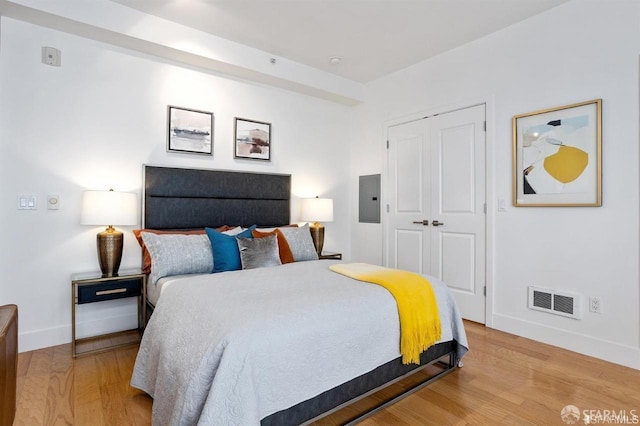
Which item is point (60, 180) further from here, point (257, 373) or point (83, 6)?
point (257, 373)

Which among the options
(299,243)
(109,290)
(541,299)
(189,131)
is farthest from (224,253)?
(541,299)

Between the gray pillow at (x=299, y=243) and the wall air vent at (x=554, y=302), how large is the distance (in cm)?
203

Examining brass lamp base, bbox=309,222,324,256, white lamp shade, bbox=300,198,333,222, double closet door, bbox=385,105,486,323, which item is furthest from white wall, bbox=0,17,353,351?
double closet door, bbox=385,105,486,323

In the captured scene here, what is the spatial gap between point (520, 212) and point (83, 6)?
4073 millimetres

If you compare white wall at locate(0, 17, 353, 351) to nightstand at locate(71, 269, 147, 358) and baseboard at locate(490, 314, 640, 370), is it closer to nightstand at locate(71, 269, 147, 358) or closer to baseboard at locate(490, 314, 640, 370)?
nightstand at locate(71, 269, 147, 358)

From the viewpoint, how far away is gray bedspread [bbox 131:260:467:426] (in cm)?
136

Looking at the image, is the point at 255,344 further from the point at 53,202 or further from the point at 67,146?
Result: the point at 67,146

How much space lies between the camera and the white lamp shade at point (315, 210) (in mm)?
3992

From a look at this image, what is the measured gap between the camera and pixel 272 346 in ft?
4.79

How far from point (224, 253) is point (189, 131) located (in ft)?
4.73

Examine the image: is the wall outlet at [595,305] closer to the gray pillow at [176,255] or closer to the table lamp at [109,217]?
the gray pillow at [176,255]

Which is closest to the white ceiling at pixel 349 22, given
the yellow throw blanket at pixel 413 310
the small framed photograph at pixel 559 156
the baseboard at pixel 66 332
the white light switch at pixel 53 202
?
the small framed photograph at pixel 559 156

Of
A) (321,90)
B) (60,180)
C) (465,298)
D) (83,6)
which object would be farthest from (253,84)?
(465,298)

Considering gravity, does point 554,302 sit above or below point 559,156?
below
